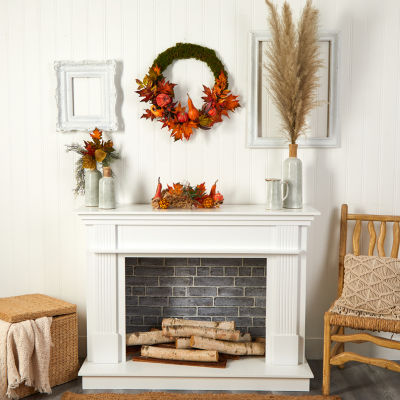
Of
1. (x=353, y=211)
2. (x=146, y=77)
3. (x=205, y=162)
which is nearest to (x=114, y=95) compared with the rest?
(x=146, y=77)

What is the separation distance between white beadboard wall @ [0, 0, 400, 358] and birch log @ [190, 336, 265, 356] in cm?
43

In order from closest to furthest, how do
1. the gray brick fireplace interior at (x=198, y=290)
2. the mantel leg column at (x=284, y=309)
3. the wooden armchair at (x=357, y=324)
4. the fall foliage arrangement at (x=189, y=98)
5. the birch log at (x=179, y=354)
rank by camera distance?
the wooden armchair at (x=357, y=324) < the mantel leg column at (x=284, y=309) < the birch log at (x=179, y=354) < the fall foliage arrangement at (x=189, y=98) < the gray brick fireplace interior at (x=198, y=290)

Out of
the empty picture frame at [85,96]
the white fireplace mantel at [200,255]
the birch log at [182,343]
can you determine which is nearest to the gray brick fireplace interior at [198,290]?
the birch log at [182,343]

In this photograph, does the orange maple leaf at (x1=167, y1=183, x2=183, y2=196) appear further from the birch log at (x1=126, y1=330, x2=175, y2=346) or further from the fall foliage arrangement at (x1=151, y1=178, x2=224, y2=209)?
the birch log at (x1=126, y1=330, x2=175, y2=346)

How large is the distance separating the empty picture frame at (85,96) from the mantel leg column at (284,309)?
1323mm

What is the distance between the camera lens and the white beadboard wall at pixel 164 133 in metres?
2.73

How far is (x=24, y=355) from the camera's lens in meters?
2.31

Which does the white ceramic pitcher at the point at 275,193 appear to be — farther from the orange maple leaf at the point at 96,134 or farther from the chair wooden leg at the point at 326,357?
the orange maple leaf at the point at 96,134

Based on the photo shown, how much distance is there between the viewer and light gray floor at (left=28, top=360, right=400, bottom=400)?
7.89 feet

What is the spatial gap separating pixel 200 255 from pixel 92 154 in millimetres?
897

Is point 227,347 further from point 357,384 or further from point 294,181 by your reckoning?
point 294,181

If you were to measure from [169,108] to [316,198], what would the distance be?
1.08 meters

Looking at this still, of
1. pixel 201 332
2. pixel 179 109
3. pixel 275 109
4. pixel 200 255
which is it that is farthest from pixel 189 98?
pixel 201 332

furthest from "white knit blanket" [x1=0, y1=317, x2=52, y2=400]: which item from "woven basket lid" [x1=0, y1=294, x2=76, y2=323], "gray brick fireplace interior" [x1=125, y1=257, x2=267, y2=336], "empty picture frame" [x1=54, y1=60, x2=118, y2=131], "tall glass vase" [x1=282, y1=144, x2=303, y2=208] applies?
"tall glass vase" [x1=282, y1=144, x2=303, y2=208]
